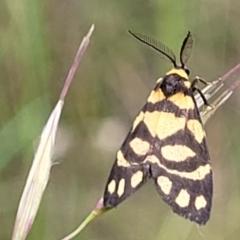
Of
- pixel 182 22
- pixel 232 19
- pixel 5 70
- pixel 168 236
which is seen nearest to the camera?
pixel 168 236

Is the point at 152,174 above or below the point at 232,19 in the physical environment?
below

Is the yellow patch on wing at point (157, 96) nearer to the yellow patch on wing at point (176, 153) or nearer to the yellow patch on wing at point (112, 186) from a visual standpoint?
the yellow patch on wing at point (176, 153)

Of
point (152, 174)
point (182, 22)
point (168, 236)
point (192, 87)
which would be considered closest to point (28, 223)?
point (152, 174)

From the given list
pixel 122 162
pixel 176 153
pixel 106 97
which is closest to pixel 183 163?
pixel 176 153

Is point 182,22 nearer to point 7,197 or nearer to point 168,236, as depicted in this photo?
point 168,236

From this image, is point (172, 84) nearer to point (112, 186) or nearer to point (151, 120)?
point (151, 120)

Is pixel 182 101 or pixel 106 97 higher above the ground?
pixel 182 101

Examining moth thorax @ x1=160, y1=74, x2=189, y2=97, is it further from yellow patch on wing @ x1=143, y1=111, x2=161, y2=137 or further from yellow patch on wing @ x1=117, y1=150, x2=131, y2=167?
yellow patch on wing @ x1=117, y1=150, x2=131, y2=167
